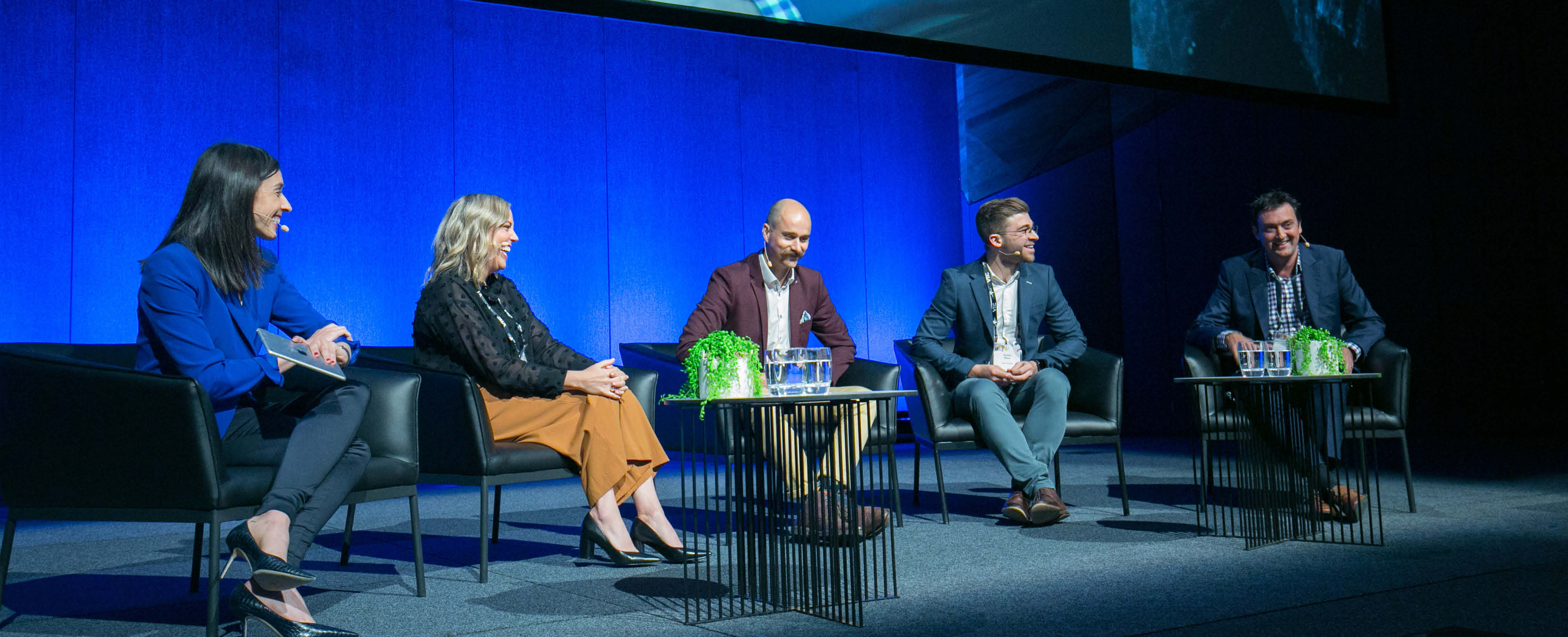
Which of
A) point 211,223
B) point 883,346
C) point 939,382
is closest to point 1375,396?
point 939,382

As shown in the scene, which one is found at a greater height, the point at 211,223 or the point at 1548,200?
the point at 1548,200

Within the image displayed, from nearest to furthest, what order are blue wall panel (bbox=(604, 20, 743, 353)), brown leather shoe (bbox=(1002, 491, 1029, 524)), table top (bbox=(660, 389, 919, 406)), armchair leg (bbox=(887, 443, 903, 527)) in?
table top (bbox=(660, 389, 919, 406)) → armchair leg (bbox=(887, 443, 903, 527)) → brown leather shoe (bbox=(1002, 491, 1029, 524)) → blue wall panel (bbox=(604, 20, 743, 353))

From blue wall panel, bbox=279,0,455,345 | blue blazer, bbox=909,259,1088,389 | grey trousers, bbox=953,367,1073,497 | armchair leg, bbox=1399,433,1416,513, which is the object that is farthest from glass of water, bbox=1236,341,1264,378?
blue wall panel, bbox=279,0,455,345

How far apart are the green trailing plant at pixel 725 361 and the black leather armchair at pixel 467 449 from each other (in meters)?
0.64

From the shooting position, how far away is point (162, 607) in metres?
2.24

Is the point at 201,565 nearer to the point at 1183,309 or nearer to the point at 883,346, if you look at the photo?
the point at 883,346

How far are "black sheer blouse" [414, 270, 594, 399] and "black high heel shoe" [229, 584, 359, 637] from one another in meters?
0.81

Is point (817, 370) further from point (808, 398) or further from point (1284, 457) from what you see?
point (1284, 457)

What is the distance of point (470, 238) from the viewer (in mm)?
2760

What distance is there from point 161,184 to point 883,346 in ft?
14.3

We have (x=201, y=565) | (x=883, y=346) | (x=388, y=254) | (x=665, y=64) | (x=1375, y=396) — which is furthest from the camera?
(x=883, y=346)

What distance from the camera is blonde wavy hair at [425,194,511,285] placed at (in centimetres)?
275

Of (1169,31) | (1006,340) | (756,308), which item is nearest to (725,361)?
(756,308)

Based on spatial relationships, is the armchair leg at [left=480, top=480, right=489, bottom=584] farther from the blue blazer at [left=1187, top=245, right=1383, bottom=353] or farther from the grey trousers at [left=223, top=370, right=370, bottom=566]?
the blue blazer at [left=1187, top=245, right=1383, bottom=353]
